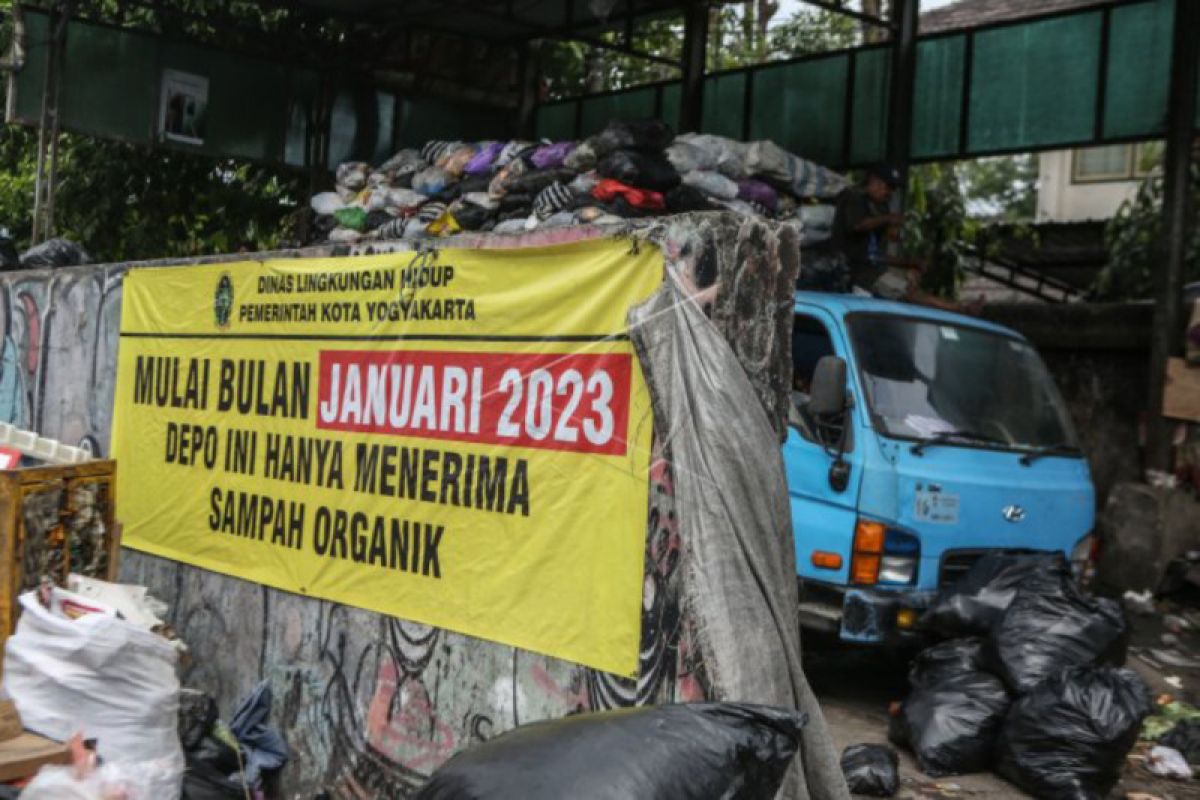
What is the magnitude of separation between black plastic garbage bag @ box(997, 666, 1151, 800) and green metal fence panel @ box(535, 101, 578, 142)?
31.5ft

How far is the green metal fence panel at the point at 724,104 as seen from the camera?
478 inches

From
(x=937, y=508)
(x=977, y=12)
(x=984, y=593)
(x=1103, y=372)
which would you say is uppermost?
(x=977, y=12)

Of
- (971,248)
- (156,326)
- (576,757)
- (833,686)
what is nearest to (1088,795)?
(833,686)

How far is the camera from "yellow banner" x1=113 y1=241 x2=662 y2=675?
11.8 ft

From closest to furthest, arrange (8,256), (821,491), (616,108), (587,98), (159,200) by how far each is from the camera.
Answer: (821,491), (8,256), (616,108), (587,98), (159,200)

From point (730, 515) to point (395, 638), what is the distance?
1.53 metres

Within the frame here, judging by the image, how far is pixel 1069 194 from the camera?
22.6m

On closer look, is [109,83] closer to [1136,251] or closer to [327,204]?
[327,204]

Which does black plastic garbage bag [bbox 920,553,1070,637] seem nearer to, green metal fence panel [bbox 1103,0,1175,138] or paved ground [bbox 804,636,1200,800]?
paved ground [bbox 804,636,1200,800]

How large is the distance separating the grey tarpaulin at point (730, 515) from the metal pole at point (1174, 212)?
21.5 ft

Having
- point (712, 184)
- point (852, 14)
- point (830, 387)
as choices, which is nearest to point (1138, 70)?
point (852, 14)

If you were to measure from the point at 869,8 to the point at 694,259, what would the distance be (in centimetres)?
1567

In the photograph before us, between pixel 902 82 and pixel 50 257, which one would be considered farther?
pixel 902 82

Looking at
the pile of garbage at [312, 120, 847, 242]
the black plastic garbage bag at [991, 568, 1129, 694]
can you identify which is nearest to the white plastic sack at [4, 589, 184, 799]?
the pile of garbage at [312, 120, 847, 242]
